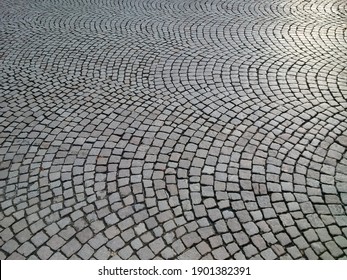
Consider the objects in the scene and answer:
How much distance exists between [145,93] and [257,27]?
14.2 feet

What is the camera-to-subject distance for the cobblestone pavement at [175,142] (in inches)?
150

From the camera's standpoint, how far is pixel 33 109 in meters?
5.91

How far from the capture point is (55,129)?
5.42 metres

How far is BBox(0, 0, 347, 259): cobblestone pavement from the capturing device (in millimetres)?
3818

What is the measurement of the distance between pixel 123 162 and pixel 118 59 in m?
3.54

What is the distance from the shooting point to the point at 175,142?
5.10 m

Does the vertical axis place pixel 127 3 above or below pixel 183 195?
above

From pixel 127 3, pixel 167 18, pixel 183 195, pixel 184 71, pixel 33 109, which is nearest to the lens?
pixel 183 195

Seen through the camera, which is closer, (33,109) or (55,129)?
(55,129)

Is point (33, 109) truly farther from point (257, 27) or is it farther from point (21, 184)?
point (257, 27)

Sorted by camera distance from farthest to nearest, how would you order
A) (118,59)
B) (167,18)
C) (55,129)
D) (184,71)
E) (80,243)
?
(167,18) < (118,59) < (184,71) < (55,129) < (80,243)
